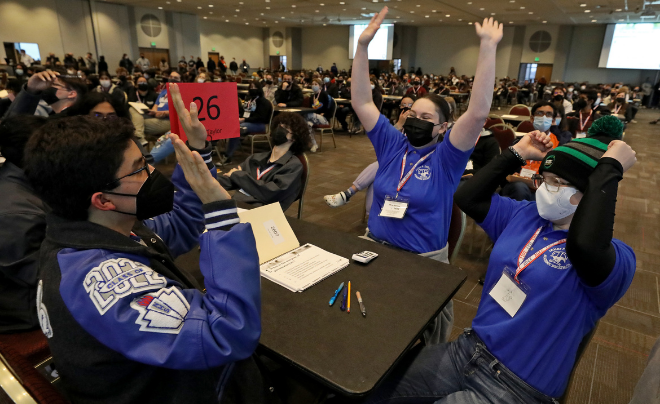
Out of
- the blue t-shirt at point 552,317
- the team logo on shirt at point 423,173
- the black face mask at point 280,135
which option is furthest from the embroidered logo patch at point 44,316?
the black face mask at point 280,135

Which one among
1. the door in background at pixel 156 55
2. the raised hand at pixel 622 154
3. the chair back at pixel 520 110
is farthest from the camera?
the door in background at pixel 156 55

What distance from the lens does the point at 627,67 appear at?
66.2 ft

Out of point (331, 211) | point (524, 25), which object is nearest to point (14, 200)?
point (331, 211)

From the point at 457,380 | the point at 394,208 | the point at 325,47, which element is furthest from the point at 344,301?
the point at 325,47

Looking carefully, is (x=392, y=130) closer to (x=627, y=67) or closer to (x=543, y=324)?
(x=543, y=324)

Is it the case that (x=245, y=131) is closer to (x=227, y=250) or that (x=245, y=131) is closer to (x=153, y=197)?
(x=153, y=197)

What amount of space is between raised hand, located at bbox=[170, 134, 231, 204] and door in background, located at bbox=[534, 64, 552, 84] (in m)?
25.6

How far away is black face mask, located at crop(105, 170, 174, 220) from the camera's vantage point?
1.07m

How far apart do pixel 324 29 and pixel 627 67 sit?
18312mm

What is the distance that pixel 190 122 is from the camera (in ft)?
4.51

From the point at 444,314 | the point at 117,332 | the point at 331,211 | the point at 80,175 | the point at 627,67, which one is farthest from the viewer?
the point at 627,67

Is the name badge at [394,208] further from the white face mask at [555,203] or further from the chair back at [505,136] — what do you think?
the chair back at [505,136]

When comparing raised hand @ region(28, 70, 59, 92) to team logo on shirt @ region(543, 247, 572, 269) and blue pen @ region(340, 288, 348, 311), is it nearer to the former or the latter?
blue pen @ region(340, 288, 348, 311)

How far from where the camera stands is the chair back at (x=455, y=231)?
2041mm
